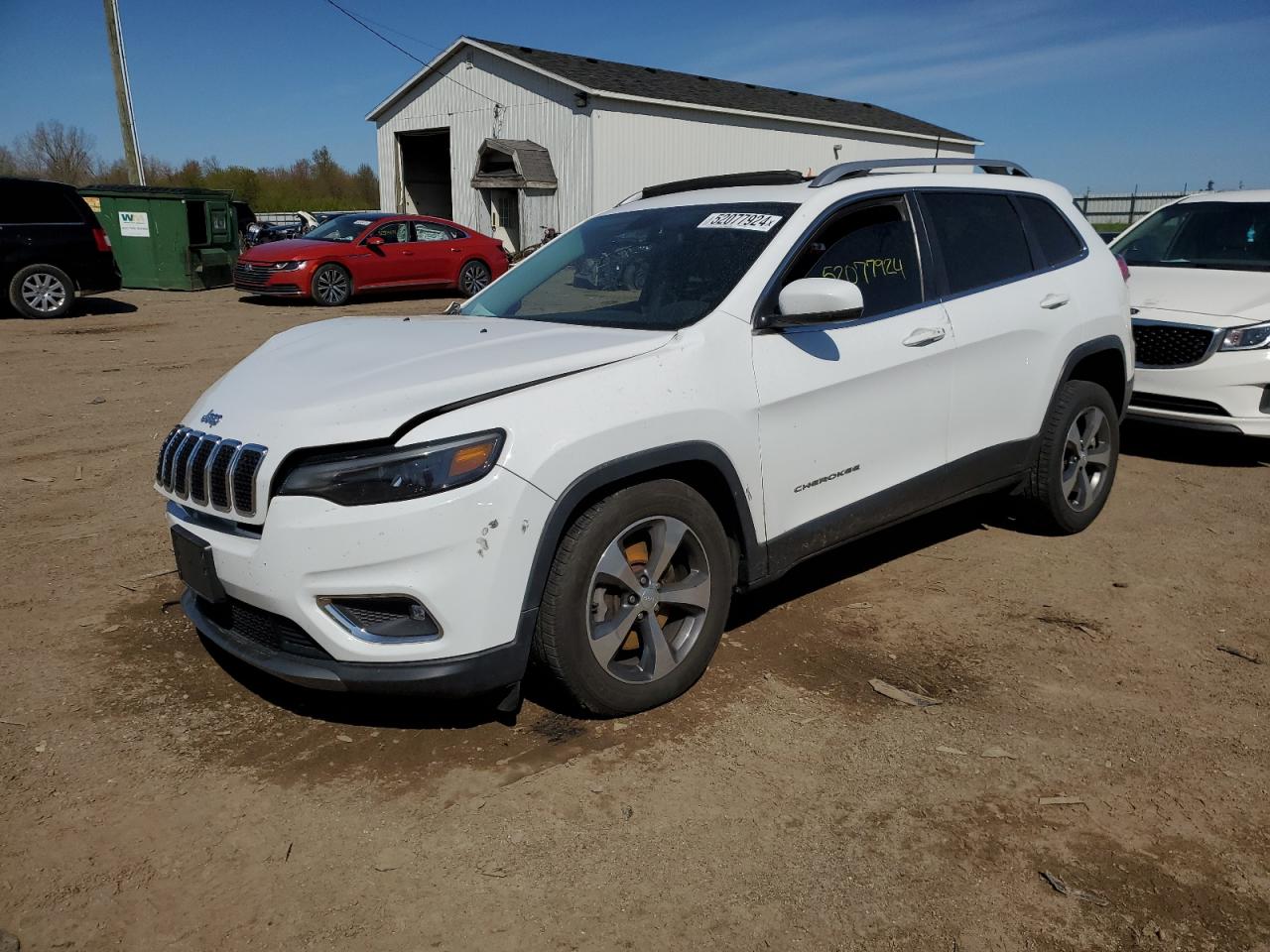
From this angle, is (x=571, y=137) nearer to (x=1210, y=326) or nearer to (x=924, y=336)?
(x=1210, y=326)

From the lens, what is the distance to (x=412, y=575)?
280cm

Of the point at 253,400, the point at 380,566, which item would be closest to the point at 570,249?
the point at 253,400

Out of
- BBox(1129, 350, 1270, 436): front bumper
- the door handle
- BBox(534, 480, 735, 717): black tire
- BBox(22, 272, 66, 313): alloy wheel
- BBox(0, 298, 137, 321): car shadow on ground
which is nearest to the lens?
BBox(534, 480, 735, 717): black tire

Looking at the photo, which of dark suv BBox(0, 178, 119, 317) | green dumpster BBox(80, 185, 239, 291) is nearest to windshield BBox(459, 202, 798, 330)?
dark suv BBox(0, 178, 119, 317)

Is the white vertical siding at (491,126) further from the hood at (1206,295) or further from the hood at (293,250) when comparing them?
the hood at (1206,295)

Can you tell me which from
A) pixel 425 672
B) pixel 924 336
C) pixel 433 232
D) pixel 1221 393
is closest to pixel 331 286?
pixel 433 232

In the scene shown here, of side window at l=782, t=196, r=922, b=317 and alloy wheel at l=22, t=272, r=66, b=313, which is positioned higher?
side window at l=782, t=196, r=922, b=317

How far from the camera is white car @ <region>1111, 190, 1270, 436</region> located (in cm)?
651

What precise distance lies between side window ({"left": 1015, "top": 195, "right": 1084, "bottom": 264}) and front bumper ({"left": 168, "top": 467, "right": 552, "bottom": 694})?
3.32 m

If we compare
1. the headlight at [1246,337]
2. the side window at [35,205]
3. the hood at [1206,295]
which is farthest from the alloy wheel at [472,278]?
the headlight at [1246,337]

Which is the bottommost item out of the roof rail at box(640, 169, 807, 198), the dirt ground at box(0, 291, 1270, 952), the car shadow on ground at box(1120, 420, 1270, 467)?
the dirt ground at box(0, 291, 1270, 952)

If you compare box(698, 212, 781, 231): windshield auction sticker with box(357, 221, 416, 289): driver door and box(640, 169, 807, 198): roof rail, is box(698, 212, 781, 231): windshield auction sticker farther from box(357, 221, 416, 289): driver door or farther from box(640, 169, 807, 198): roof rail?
box(357, 221, 416, 289): driver door

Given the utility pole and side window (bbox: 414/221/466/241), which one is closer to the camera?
side window (bbox: 414/221/466/241)

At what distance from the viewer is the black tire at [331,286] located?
1645 cm
